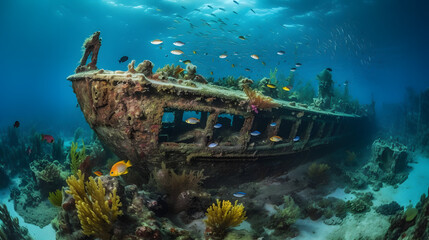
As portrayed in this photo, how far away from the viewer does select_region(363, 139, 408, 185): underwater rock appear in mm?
8961

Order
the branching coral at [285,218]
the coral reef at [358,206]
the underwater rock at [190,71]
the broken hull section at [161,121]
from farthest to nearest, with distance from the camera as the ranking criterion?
the underwater rock at [190,71] < the coral reef at [358,206] < the branching coral at [285,218] < the broken hull section at [161,121]

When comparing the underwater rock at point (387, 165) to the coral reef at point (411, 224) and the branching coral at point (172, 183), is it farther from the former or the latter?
the branching coral at point (172, 183)

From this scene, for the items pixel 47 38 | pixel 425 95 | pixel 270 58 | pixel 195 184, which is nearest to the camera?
pixel 195 184

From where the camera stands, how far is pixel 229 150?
602cm

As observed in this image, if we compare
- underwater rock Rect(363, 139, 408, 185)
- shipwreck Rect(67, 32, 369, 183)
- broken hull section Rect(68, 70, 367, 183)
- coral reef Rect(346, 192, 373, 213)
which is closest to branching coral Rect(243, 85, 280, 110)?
shipwreck Rect(67, 32, 369, 183)

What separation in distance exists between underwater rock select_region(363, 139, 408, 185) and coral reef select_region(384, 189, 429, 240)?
18.3ft

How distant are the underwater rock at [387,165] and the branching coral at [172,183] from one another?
337 inches

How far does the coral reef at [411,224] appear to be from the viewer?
10.2ft

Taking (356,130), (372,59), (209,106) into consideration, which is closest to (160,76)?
(209,106)

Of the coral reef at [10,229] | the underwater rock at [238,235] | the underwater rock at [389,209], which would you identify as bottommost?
the coral reef at [10,229]

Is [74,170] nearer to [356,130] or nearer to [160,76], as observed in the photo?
[160,76]

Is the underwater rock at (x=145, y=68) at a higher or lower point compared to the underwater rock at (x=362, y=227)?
higher

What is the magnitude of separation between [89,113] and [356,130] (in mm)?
17236

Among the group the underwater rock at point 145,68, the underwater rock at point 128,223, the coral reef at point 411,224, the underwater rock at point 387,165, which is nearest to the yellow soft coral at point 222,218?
the underwater rock at point 128,223
